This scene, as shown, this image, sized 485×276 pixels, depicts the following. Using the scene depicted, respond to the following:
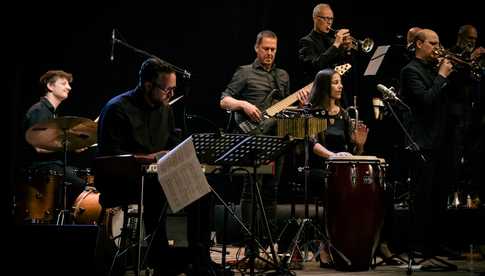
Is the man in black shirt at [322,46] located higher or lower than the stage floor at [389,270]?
higher

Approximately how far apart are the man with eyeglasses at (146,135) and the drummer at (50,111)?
2314 mm

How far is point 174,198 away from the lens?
12.2 feet

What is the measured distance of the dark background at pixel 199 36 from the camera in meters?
7.58

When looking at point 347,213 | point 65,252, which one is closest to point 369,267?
point 347,213

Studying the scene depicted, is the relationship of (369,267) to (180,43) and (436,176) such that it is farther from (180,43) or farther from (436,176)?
(180,43)

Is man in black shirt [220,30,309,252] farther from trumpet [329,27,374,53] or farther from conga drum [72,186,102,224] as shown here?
conga drum [72,186,102,224]

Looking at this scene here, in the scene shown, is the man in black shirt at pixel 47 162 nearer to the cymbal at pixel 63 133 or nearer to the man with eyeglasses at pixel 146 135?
the cymbal at pixel 63 133

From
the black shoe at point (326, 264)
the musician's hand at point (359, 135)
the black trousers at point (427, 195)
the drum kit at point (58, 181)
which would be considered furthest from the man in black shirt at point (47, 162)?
the black trousers at point (427, 195)

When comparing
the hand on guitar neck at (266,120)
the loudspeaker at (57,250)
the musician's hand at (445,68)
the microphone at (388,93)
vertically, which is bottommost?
the loudspeaker at (57,250)

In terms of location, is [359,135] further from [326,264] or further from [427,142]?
[326,264]

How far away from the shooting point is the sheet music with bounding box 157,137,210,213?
3.73 meters

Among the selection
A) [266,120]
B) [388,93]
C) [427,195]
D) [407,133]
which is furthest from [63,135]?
[427,195]

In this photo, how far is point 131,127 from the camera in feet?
15.4

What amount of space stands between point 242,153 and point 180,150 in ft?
2.01
